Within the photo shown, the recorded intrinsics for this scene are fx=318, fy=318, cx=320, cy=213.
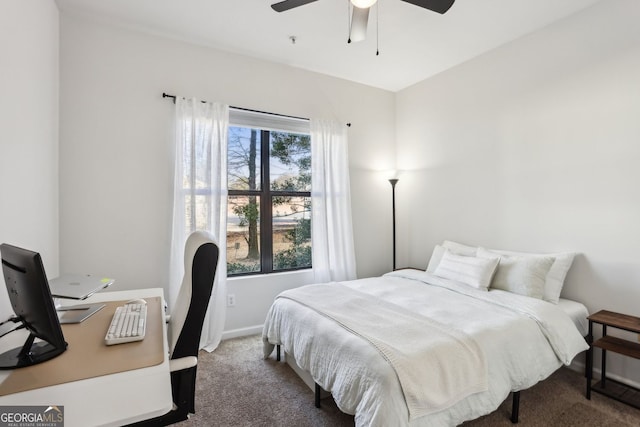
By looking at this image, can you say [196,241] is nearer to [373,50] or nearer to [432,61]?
[373,50]

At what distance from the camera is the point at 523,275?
254 centimetres

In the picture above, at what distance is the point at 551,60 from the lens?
272 cm

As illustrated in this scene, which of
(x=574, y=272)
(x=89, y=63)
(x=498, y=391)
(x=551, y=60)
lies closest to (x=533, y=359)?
(x=498, y=391)

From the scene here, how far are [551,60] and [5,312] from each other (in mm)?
4112

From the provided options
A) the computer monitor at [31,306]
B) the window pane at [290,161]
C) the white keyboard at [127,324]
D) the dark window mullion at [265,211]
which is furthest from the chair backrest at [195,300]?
the window pane at [290,161]

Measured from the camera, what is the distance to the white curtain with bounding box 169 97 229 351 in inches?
112

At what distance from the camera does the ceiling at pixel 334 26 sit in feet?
8.05

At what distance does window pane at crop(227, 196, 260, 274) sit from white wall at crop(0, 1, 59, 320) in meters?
1.42

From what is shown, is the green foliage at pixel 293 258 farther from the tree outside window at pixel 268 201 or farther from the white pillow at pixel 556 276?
the white pillow at pixel 556 276

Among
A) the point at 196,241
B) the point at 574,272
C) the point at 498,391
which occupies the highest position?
the point at 196,241

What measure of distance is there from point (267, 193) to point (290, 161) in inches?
18.6

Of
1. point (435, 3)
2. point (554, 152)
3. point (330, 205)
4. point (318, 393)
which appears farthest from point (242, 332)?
point (554, 152)

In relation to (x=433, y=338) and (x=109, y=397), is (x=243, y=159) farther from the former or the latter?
(x=109, y=397)

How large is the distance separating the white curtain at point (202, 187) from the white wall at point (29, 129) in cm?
86
